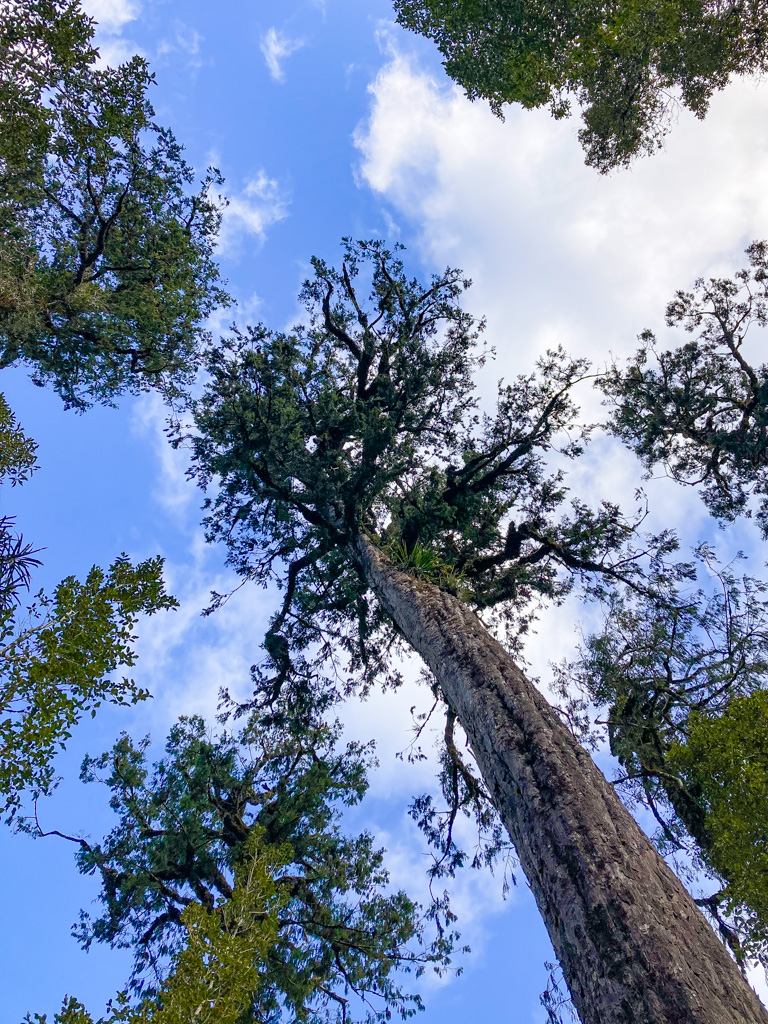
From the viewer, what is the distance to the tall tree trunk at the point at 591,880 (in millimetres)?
2297

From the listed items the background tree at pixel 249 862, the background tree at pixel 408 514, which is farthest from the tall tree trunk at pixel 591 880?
the background tree at pixel 249 862

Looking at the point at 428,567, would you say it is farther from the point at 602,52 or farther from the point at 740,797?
the point at 602,52

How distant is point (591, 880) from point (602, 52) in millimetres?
10745

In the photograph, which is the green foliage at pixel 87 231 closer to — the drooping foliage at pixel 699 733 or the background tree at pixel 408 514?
the background tree at pixel 408 514

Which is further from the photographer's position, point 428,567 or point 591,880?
point 428,567

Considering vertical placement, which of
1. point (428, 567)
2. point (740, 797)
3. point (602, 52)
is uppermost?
point (602, 52)

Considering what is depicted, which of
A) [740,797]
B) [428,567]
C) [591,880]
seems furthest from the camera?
[428,567]

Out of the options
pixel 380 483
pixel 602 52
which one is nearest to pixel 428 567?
pixel 380 483

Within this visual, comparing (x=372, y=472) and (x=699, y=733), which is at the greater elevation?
(x=372, y=472)

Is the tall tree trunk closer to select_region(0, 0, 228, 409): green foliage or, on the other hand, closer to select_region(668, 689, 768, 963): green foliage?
select_region(668, 689, 768, 963): green foliage

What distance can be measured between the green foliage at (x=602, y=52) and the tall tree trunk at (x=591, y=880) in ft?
27.4

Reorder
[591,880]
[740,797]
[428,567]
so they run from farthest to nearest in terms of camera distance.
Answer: [428,567] < [740,797] < [591,880]

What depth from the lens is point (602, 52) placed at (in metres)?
8.13

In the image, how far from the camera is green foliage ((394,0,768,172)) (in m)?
7.54
